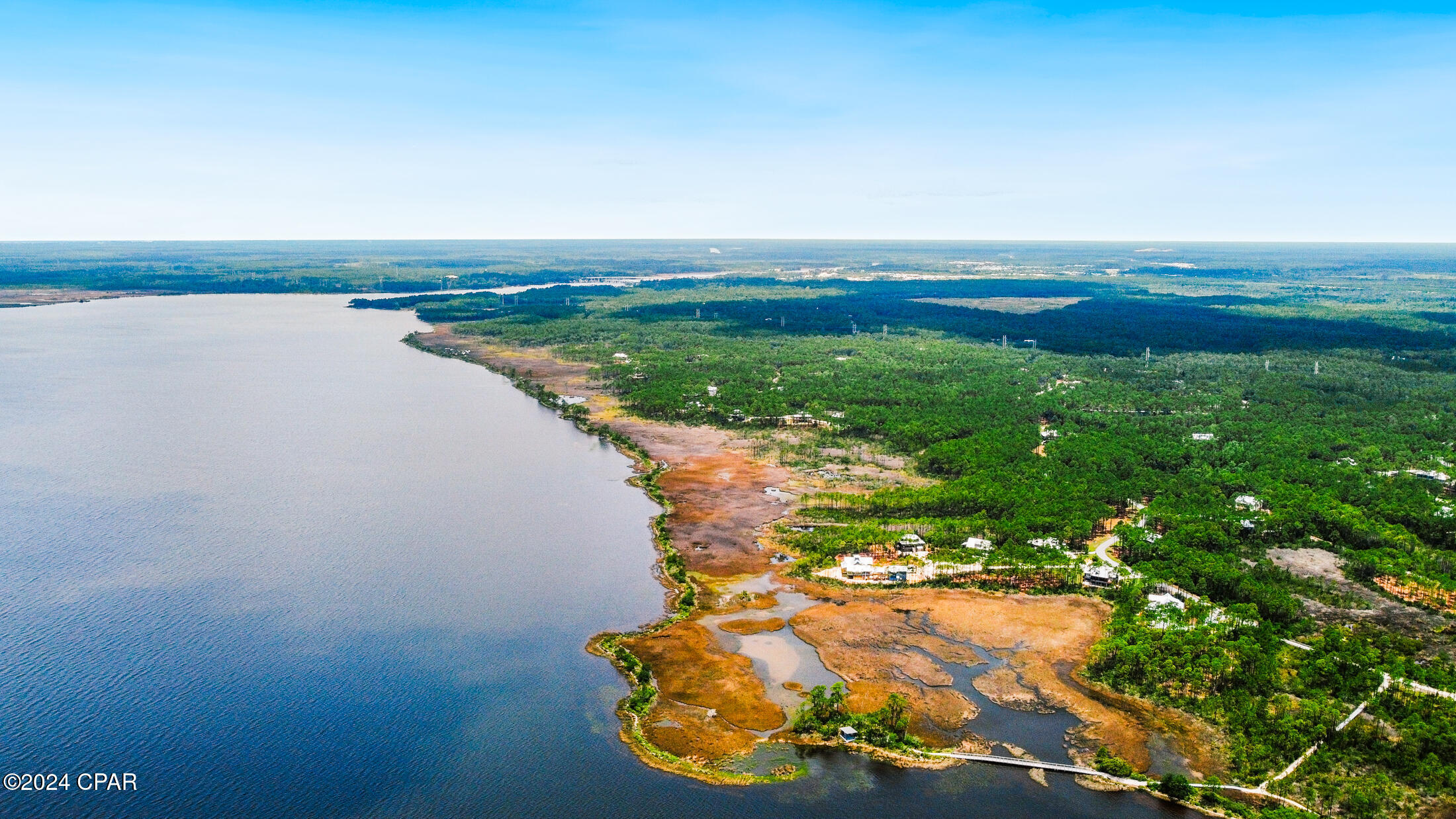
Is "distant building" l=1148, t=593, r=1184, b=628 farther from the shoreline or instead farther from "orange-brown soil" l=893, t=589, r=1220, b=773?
the shoreline

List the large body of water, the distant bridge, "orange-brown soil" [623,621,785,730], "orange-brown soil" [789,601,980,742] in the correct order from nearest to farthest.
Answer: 1. the large body of water
2. the distant bridge
3. "orange-brown soil" [623,621,785,730]
4. "orange-brown soil" [789,601,980,742]

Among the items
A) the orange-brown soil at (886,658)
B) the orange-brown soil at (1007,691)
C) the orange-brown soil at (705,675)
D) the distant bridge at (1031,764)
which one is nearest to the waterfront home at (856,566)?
the orange-brown soil at (886,658)

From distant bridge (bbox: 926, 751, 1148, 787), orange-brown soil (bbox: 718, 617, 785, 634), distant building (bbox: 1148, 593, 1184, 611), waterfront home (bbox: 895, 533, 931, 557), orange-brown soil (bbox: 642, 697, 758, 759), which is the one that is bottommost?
distant bridge (bbox: 926, 751, 1148, 787)

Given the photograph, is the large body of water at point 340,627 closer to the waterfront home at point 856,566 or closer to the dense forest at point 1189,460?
the dense forest at point 1189,460

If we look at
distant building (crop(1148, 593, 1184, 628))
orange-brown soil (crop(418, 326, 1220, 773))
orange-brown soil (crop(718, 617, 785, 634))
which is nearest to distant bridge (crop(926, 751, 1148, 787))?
orange-brown soil (crop(418, 326, 1220, 773))

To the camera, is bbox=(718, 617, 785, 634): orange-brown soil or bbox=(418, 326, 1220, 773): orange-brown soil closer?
bbox=(418, 326, 1220, 773): orange-brown soil

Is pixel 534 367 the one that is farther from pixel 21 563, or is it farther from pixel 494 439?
pixel 21 563

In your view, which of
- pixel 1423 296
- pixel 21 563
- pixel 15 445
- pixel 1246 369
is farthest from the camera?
pixel 1423 296

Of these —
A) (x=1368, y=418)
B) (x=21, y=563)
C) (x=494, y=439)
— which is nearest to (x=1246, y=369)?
(x=1368, y=418)
